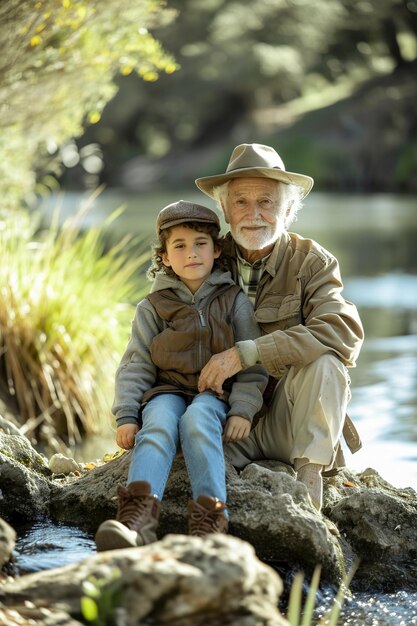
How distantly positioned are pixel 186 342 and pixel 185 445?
487mm

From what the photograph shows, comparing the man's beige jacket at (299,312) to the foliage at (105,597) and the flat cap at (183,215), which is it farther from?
the foliage at (105,597)

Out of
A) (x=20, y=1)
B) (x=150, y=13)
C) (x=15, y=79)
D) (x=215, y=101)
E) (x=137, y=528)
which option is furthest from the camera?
(x=215, y=101)

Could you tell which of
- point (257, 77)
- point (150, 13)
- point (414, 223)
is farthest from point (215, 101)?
point (150, 13)

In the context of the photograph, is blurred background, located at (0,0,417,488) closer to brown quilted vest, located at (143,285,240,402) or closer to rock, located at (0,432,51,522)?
brown quilted vest, located at (143,285,240,402)

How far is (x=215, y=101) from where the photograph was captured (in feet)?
160

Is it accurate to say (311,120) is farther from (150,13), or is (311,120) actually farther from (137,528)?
(137,528)

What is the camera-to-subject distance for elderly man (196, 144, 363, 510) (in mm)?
3967

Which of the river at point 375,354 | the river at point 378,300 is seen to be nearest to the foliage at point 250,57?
the river at point 378,300

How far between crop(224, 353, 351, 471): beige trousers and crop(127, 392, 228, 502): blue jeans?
1.08ft

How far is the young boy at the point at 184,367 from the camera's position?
3613 mm

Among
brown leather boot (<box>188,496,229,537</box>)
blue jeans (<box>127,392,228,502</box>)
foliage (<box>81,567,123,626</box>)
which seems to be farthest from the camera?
blue jeans (<box>127,392,228,502</box>)

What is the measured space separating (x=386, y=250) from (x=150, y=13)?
1124 cm

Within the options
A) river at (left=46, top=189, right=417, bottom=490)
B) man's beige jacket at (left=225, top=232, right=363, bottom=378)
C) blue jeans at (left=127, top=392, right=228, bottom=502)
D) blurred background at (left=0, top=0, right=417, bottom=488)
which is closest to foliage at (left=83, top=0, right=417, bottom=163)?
blurred background at (left=0, top=0, right=417, bottom=488)

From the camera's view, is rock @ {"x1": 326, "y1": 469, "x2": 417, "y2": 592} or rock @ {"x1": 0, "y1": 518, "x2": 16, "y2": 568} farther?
rock @ {"x1": 326, "y1": 469, "x2": 417, "y2": 592}
